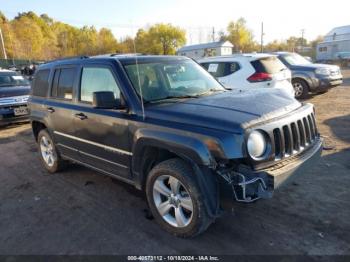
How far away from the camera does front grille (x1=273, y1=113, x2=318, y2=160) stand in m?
3.15

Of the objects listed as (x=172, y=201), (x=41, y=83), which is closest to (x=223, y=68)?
(x=41, y=83)

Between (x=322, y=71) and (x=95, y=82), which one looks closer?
(x=95, y=82)

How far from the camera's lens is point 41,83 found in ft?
18.1

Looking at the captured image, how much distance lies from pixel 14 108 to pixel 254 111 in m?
8.59

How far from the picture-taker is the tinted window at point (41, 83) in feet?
17.6

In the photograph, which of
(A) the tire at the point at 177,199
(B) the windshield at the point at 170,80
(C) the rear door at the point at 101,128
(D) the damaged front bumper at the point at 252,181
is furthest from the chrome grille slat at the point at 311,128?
(C) the rear door at the point at 101,128

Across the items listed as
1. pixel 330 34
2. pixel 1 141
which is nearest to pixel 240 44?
pixel 330 34

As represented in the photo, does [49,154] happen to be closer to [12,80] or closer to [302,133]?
[302,133]

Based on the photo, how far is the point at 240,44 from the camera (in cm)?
8994

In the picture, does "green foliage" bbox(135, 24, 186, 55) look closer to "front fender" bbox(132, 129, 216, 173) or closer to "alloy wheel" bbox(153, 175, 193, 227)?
"front fender" bbox(132, 129, 216, 173)

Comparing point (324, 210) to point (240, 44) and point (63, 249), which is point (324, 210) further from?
point (240, 44)

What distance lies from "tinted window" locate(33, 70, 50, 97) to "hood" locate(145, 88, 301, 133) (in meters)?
2.61

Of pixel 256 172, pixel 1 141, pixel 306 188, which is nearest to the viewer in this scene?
pixel 256 172

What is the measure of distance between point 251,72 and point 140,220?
6.23 metres
